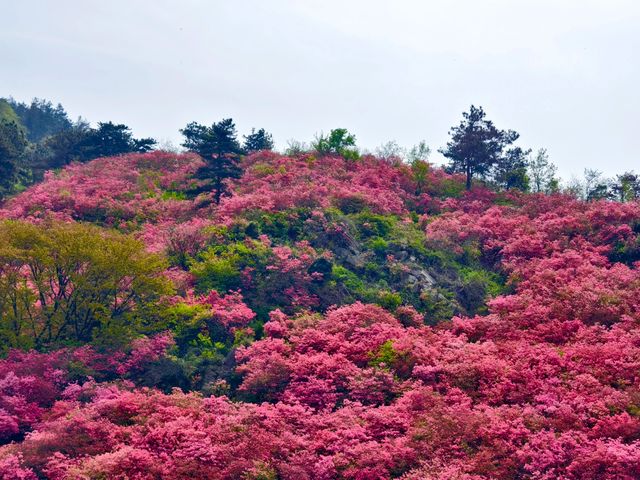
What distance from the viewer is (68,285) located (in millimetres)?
21266

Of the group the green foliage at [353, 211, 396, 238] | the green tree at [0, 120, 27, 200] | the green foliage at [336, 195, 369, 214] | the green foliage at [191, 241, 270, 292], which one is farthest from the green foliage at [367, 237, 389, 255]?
the green tree at [0, 120, 27, 200]

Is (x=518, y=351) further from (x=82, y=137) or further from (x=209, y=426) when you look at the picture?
(x=82, y=137)

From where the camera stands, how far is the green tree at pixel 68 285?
67.1ft

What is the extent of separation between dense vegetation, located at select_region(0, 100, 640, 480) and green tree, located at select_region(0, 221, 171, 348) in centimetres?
9

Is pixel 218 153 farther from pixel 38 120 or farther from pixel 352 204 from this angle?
pixel 38 120

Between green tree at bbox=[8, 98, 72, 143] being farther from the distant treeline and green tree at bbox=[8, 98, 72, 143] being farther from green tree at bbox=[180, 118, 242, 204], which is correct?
green tree at bbox=[180, 118, 242, 204]

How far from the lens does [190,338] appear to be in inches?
844

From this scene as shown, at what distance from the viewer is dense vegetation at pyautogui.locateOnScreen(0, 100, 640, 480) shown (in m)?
13.8

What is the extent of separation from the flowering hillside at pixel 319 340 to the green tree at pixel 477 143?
6247 mm

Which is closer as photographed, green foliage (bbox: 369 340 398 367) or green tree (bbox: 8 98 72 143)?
green foliage (bbox: 369 340 398 367)

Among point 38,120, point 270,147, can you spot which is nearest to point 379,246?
point 270,147

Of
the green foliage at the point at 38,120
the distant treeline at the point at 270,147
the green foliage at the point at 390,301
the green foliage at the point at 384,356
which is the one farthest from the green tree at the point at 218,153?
the green foliage at the point at 38,120

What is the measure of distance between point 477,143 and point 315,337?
2554 centimetres

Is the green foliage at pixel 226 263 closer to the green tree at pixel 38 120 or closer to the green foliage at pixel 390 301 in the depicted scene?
the green foliage at pixel 390 301
